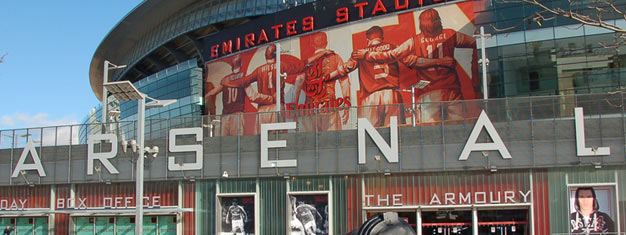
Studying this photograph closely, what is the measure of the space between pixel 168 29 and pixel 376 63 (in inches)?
986

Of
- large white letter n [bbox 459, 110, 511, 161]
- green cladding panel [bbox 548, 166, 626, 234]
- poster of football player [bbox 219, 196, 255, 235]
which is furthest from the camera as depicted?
poster of football player [bbox 219, 196, 255, 235]

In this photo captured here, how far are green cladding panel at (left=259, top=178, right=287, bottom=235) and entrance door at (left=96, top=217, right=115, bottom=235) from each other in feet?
19.2

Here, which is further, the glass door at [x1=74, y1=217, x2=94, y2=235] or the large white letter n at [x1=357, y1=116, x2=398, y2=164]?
the glass door at [x1=74, y1=217, x2=94, y2=235]

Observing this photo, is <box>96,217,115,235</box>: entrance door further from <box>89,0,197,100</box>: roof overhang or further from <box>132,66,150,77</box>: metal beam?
<box>132,66,150,77</box>: metal beam

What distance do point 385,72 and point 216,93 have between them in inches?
519

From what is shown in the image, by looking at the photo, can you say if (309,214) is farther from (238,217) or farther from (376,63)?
(376,63)

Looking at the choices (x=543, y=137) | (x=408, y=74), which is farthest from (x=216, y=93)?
(x=543, y=137)

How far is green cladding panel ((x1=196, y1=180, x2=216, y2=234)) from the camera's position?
24266 mm

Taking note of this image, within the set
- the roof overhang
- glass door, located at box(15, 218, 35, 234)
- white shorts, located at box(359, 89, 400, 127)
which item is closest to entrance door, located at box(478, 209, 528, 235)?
white shorts, located at box(359, 89, 400, 127)

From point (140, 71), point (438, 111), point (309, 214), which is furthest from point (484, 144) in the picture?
point (140, 71)

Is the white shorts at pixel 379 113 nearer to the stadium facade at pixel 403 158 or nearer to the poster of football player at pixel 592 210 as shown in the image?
the stadium facade at pixel 403 158

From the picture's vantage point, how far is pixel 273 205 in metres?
23.7

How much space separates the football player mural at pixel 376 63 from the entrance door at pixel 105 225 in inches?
389

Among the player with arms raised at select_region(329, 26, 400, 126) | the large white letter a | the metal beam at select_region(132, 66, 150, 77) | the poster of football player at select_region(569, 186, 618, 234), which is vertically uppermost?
the metal beam at select_region(132, 66, 150, 77)
